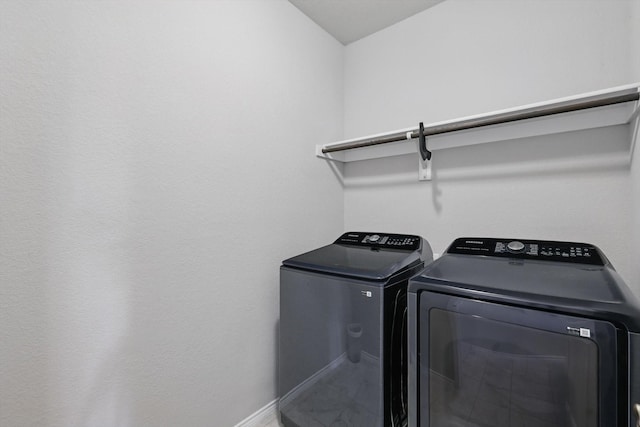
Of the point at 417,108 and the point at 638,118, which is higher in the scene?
the point at 417,108

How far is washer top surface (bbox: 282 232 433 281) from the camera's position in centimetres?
120

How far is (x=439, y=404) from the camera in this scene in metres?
0.93

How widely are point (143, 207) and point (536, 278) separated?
146 centimetres

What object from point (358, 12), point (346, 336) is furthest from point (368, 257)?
point (358, 12)

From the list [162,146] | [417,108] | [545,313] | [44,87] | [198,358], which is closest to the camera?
[545,313]

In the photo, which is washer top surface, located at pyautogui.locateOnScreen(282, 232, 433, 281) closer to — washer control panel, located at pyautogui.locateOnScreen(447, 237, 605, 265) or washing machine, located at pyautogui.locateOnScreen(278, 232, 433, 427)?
washing machine, located at pyautogui.locateOnScreen(278, 232, 433, 427)

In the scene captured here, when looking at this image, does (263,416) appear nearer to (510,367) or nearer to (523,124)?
(510,367)

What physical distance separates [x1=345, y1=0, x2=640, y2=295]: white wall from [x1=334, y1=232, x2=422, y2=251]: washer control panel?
35cm

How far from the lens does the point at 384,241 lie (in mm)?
1595

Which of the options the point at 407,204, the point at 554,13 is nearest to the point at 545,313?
the point at 407,204

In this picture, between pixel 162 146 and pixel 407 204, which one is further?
pixel 407 204

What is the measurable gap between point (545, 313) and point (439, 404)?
465 mm

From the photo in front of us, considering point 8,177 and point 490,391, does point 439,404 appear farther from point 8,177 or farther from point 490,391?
point 8,177

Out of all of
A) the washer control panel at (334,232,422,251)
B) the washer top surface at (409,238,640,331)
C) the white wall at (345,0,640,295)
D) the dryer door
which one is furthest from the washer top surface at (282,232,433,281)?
the white wall at (345,0,640,295)
